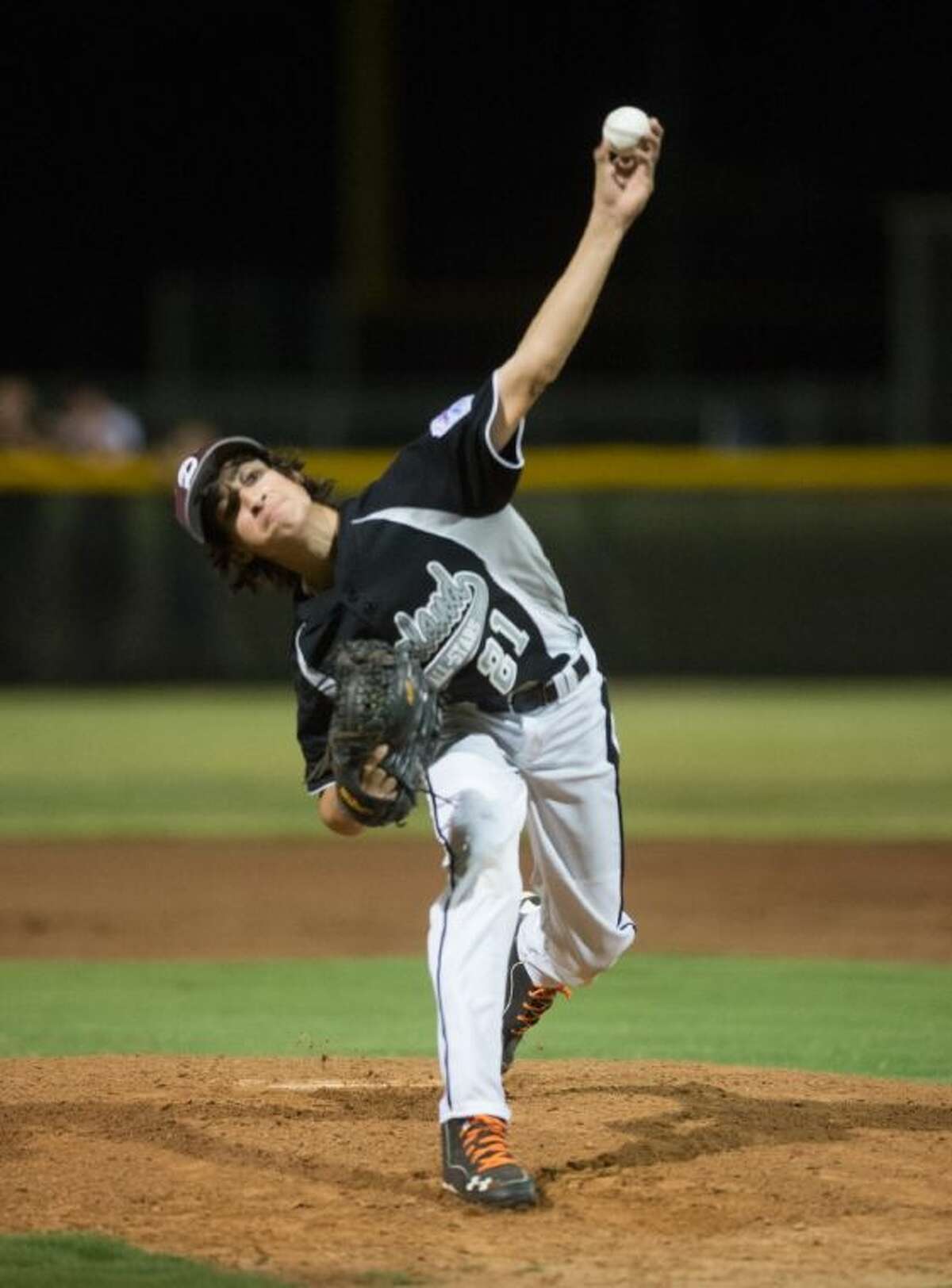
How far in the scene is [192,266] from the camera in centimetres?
2934

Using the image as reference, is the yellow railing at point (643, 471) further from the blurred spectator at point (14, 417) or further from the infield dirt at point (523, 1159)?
the infield dirt at point (523, 1159)

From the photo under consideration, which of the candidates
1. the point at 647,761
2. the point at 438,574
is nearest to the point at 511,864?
the point at 438,574

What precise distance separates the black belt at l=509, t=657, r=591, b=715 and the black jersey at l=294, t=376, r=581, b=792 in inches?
2.3

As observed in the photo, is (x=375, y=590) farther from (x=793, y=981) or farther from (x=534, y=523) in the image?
(x=534, y=523)

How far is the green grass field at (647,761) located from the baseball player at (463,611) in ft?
19.4

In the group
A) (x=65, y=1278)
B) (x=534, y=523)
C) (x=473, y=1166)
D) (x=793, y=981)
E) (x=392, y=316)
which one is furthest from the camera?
(x=392, y=316)

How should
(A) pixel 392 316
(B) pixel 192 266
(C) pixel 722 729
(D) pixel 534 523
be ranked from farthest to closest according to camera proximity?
(B) pixel 192 266
(A) pixel 392 316
(D) pixel 534 523
(C) pixel 722 729

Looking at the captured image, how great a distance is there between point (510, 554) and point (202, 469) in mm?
570

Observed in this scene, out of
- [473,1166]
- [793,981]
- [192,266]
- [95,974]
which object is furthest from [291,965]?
[192,266]

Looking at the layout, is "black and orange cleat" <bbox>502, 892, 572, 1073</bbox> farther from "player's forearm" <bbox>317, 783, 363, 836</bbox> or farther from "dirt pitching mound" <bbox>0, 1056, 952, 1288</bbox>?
"player's forearm" <bbox>317, 783, 363, 836</bbox>

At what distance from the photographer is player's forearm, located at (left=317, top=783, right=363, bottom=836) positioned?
387cm

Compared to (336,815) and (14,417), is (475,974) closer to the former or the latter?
(336,815)

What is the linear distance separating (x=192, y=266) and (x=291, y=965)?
75.9ft

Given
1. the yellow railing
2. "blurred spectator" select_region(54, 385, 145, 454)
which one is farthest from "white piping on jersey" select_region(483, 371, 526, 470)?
"blurred spectator" select_region(54, 385, 145, 454)
